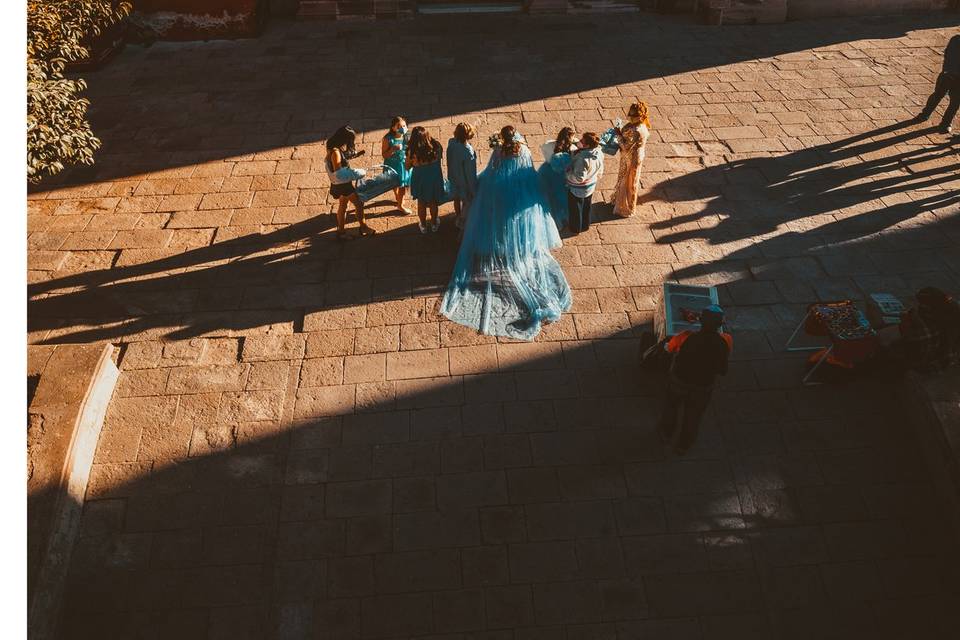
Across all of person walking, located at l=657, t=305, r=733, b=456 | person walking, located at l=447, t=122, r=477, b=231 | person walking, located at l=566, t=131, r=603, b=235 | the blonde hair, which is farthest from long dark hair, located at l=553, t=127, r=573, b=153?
person walking, located at l=657, t=305, r=733, b=456

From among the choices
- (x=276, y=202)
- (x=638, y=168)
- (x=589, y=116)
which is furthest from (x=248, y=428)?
(x=589, y=116)

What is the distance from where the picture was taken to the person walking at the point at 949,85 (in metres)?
10.5

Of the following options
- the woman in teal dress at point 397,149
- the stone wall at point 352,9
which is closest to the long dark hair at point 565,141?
the woman in teal dress at point 397,149

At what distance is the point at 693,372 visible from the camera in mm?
5785

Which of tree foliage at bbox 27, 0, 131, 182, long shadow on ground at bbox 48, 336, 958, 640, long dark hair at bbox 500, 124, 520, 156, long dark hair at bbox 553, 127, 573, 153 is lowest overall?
long shadow on ground at bbox 48, 336, 958, 640

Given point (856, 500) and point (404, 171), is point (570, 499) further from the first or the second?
point (404, 171)

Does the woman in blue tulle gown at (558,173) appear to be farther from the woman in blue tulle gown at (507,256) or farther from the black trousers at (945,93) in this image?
the black trousers at (945,93)

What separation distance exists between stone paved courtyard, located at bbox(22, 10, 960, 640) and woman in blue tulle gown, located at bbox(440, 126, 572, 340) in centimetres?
33

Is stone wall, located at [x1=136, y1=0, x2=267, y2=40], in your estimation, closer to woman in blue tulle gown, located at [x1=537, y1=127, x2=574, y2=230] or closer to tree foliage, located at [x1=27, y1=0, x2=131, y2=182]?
tree foliage, located at [x1=27, y1=0, x2=131, y2=182]

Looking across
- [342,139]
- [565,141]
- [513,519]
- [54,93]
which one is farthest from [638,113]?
[54,93]

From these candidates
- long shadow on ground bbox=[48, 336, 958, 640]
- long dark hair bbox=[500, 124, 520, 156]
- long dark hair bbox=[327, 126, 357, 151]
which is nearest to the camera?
long shadow on ground bbox=[48, 336, 958, 640]

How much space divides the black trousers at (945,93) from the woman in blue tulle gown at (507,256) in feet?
24.2

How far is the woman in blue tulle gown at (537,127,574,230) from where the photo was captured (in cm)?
827

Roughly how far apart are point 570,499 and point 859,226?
19.8 ft
